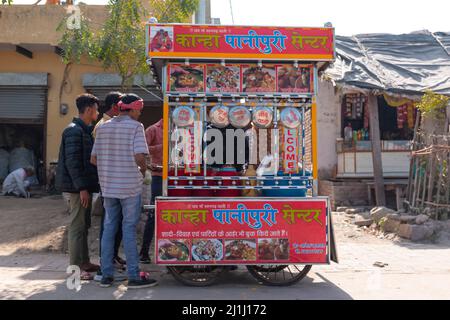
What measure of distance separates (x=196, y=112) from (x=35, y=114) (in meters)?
7.52

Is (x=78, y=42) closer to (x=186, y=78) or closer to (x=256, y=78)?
(x=186, y=78)

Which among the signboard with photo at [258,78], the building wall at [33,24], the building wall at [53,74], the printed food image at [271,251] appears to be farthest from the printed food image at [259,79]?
the building wall at [53,74]

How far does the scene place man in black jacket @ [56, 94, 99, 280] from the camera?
4688 mm

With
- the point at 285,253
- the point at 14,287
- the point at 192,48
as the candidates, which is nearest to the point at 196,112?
the point at 192,48

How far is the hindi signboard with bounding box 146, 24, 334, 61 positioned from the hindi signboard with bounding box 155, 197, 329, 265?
1.41 m

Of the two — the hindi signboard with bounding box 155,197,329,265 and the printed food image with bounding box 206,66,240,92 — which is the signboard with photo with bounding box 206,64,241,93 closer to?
the printed food image with bounding box 206,66,240,92

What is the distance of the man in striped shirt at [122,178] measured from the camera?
434 cm

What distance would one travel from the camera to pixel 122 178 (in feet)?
14.3

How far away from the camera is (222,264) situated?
4410mm

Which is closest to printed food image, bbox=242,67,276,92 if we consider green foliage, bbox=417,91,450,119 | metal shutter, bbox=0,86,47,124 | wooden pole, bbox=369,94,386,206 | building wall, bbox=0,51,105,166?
green foliage, bbox=417,91,450,119

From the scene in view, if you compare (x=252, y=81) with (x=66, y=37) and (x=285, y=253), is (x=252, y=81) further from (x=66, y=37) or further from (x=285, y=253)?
(x=66, y=37)

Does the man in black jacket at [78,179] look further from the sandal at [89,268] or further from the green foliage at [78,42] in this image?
the green foliage at [78,42]

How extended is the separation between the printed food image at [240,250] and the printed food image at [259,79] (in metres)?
1.53
